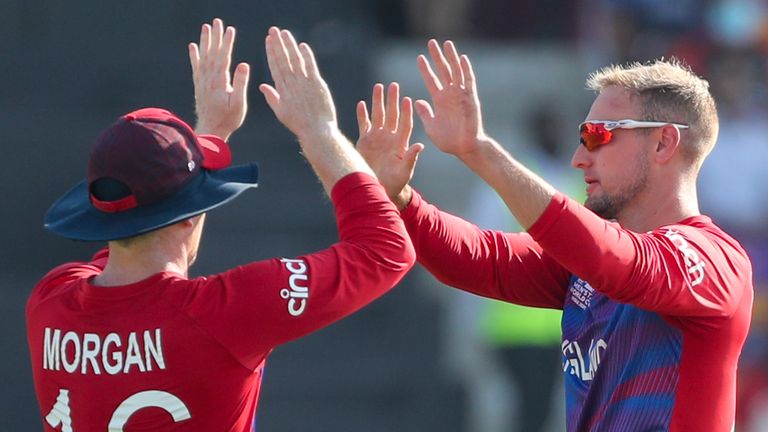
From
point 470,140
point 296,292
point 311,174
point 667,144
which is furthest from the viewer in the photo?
point 311,174

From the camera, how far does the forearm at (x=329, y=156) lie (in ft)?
12.7

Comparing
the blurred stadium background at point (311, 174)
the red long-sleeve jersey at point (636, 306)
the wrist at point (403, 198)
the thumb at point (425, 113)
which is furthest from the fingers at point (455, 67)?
the blurred stadium background at point (311, 174)

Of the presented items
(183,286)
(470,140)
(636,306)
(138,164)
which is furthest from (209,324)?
(636,306)

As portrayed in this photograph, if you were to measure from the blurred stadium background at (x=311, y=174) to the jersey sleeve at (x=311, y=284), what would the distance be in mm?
4786

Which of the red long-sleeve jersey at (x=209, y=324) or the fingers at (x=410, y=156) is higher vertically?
the fingers at (x=410, y=156)

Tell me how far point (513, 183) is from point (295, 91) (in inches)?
25.5

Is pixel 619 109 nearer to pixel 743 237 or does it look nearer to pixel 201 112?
pixel 201 112

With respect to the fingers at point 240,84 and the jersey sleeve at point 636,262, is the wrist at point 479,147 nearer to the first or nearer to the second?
the jersey sleeve at point 636,262

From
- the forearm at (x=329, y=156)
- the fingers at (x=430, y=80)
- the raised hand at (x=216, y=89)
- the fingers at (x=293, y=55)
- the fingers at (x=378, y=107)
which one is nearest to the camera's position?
the forearm at (x=329, y=156)

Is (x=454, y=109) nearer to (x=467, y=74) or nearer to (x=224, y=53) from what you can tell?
(x=467, y=74)

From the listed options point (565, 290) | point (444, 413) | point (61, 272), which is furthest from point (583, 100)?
point (61, 272)

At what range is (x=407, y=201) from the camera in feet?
14.9

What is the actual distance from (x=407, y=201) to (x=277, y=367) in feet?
14.5

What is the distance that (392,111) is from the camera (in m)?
4.45
